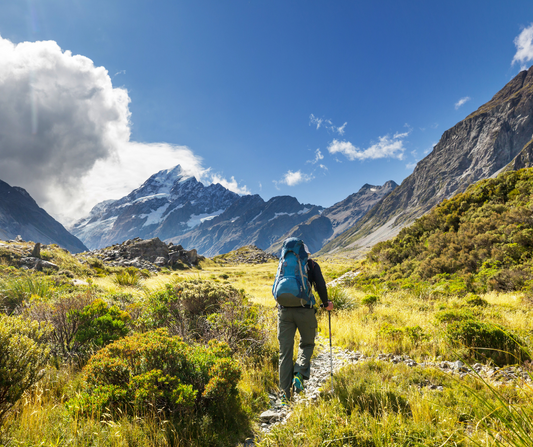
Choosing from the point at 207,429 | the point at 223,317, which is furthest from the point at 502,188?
the point at 207,429

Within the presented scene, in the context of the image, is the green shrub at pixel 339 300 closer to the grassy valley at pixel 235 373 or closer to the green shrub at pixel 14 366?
the grassy valley at pixel 235 373

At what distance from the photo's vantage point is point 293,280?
446 centimetres

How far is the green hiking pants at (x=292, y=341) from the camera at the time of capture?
4.49 m

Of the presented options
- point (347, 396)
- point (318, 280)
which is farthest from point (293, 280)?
point (347, 396)

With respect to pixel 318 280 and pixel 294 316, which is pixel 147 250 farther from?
pixel 318 280

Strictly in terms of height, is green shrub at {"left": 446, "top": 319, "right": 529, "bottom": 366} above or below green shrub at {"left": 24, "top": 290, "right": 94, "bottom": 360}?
below

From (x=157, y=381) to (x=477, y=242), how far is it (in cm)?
1609

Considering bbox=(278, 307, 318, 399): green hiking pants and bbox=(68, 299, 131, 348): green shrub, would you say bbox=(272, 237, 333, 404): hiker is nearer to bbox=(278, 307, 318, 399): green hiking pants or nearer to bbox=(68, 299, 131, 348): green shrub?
bbox=(278, 307, 318, 399): green hiking pants

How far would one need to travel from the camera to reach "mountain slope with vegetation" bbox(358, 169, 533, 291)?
11.5 metres

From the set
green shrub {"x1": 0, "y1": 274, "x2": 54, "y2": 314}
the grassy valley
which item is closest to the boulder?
green shrub {"x1": 0, "y1": 274, "x2": 54, "y2": 314}

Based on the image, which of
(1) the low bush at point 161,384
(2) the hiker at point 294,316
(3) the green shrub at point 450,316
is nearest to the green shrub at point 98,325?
(1) the low bush at point 161,384

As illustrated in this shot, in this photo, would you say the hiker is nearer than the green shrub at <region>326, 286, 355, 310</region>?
Yes

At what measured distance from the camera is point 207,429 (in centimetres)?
336

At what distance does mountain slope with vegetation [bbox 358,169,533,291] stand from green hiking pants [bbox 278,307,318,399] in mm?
11187
